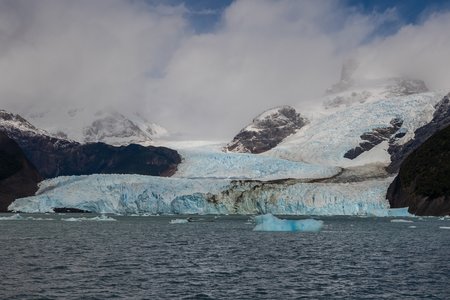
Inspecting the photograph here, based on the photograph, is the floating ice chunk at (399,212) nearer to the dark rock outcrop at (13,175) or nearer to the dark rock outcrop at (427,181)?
the dark rock outcrop at (427,181)

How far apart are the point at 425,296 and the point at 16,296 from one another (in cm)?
1747

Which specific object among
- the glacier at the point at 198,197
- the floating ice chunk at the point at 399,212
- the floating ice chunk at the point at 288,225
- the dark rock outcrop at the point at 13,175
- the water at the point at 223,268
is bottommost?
the water at the point at 223,268

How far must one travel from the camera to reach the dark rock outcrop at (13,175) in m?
154

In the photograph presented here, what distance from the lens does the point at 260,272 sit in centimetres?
3491

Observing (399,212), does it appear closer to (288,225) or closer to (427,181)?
(427,181)

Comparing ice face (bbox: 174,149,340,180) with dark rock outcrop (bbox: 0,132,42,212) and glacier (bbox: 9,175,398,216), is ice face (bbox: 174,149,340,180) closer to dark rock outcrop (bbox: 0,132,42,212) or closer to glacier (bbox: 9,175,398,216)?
glacier (bbox: 9,175,398,216)

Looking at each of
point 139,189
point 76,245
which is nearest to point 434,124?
point 139,189

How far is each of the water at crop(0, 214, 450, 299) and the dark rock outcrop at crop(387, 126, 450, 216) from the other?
165 feet

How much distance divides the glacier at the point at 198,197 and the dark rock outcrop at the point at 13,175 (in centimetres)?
2760

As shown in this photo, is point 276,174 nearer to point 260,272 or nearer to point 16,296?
point 260,272

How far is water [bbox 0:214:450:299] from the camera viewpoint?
93.1 feet

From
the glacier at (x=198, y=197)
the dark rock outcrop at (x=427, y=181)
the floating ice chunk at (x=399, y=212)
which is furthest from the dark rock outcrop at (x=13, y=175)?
the dark rock outcrop at (x=427, y=181)

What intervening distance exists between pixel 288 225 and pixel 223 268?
110 feet

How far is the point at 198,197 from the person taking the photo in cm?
12225
